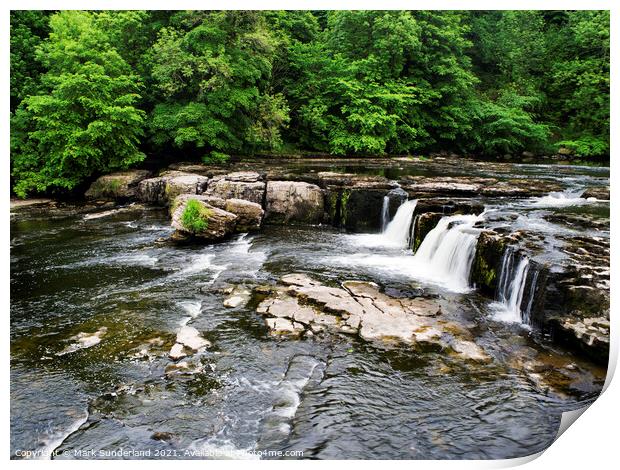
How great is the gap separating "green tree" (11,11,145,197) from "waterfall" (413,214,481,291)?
7.39 m

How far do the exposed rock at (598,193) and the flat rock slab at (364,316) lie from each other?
4699mm

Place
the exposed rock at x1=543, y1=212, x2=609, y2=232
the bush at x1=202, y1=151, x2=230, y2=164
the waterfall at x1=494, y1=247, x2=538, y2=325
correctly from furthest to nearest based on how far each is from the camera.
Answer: the bush at x1=202, y1=151, x2=230, y2=164 < the exposed rock at x1=543, y1=212, x2=609, y2=232 < the waterfall at x1=494, y1=247, x2=538, y2=325

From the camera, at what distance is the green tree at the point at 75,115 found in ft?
28.1

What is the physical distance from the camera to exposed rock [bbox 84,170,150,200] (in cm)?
1145

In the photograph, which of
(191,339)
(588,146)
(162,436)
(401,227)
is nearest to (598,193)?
(588,146)

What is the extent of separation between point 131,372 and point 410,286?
3809 millimetres

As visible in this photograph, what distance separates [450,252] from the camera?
6.81 m

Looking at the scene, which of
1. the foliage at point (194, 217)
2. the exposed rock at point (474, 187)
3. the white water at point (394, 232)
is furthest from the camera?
the exposed rock at point (474, 187)

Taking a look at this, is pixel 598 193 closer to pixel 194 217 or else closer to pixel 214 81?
pixel 194 217

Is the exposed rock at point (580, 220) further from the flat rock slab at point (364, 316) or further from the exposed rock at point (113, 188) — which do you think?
the exposed rock at point (113, 188)

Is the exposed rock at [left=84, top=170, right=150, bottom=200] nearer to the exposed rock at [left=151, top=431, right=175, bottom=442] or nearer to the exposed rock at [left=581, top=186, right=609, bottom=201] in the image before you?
the exposed rock at [left=151, top=431, right=175, bottom=442]

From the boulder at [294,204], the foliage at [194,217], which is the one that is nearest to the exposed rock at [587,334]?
the foliage at [194,217]

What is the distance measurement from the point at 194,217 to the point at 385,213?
4.07m

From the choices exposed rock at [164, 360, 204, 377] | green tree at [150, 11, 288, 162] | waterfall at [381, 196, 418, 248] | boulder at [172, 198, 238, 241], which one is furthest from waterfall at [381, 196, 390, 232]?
exposed rock at [164, 360, 204, 377]
